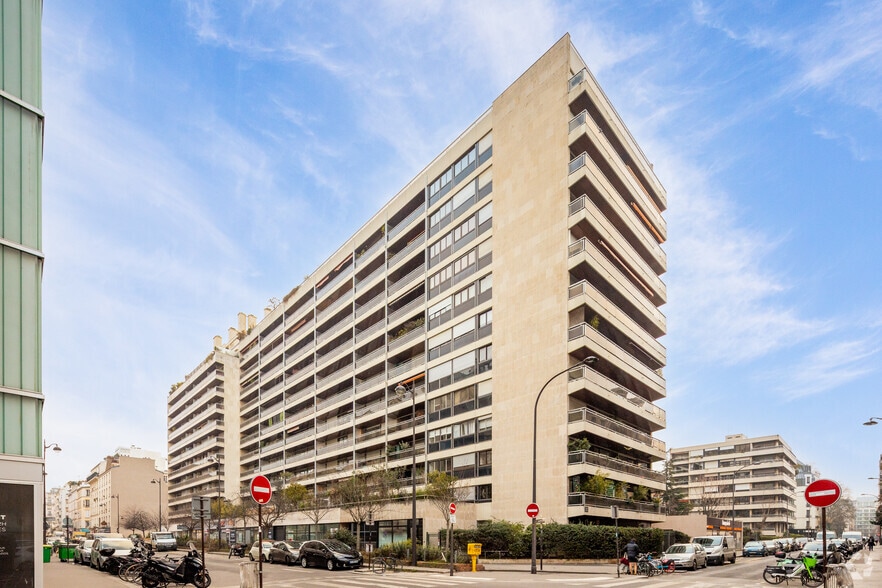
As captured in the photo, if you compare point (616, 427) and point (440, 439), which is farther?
point (440, 439)

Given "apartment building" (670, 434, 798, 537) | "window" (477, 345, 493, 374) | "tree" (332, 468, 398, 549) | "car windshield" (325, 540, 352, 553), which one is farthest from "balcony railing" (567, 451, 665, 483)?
"apartment building" (670, 434, 798, 537)

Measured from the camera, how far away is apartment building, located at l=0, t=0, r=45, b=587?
12422 millimetres

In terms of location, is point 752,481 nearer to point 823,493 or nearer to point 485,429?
point 485,429

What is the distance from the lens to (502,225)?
45.2 m

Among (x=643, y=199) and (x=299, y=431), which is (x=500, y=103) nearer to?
(x=643, y=199)

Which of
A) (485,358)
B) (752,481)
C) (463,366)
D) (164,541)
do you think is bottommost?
(752,481)

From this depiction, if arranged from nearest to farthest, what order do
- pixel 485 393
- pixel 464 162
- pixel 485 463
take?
pixel 485 463 → pixel 485 393 → pixel 464 162

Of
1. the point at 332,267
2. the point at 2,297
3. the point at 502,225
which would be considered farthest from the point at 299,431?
the point at 2,297

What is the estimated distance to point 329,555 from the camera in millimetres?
31844

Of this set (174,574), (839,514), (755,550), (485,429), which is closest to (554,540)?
(485,429)

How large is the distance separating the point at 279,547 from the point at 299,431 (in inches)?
1462

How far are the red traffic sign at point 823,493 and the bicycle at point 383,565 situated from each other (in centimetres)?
2068

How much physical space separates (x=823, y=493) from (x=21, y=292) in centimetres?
1524

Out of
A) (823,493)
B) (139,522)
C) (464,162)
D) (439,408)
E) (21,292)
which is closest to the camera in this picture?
(823,493)
